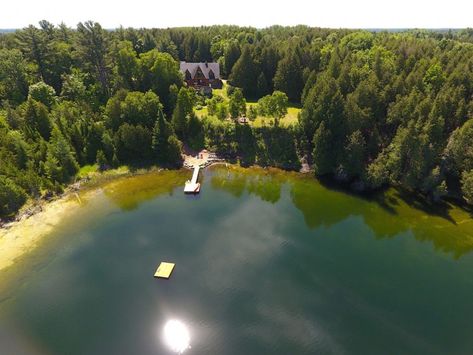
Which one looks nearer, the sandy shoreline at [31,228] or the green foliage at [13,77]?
the sandy shoreline at [31,228]

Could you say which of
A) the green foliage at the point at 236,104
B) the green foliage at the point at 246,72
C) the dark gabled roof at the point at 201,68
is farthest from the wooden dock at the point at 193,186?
the dark gabled roof at the point at 201,68

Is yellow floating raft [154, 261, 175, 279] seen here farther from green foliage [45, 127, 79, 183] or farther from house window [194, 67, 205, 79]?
house window [194, 67, 205, 79]

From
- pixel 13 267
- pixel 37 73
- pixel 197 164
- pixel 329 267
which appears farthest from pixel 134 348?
pixel 37 73

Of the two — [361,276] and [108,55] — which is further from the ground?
[108,55]

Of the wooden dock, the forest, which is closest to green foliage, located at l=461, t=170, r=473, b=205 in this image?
the forest

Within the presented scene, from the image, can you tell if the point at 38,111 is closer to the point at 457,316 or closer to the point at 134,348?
the point at 134,348

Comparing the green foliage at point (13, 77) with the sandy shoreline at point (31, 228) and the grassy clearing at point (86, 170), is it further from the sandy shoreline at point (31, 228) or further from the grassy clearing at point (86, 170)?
the sandy shoreline at point (31, 228)

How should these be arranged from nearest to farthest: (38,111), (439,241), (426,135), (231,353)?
(231,353) < (439,241) < (426,135) < (38,111)
